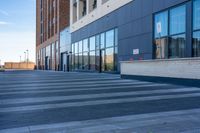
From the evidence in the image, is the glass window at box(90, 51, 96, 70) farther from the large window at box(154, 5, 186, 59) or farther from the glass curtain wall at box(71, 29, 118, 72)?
the large window at box(154, 5, 186, 59)

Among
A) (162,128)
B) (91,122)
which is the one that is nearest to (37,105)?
(91,122)

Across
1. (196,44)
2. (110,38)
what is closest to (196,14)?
(196,44)

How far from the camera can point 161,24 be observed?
Answer: 1936 cm

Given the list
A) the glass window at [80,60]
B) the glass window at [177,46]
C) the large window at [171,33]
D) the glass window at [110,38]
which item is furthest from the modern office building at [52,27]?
the glass window at [177,46]

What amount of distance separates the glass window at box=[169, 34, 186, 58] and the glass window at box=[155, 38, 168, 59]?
521 millimetres

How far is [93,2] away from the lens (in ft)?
121

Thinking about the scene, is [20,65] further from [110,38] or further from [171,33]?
[171,33]

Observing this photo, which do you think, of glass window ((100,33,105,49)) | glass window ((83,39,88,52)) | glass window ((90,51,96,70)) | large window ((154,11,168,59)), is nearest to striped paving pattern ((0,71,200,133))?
large window ((154,11,168,59))

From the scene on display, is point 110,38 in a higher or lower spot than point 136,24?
lower

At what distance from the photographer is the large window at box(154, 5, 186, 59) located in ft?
55.8

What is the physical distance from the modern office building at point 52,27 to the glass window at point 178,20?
37.7 meters

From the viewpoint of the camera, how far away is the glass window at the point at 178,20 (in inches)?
666

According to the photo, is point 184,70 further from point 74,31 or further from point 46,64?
point 46,64

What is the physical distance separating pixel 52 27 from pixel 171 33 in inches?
1824
